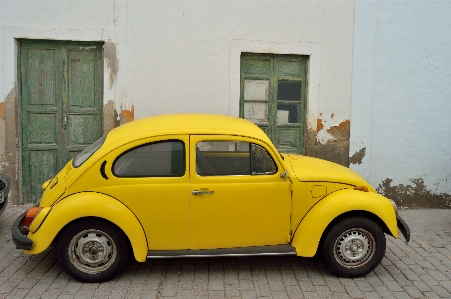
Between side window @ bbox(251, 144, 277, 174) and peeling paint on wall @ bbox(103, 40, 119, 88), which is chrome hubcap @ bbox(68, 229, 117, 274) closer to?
side window @ bbox(251, 144, 277, 174)

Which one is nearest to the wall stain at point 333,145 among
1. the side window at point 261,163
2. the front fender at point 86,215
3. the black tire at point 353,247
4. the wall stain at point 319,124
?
the wall stain at point 319,124

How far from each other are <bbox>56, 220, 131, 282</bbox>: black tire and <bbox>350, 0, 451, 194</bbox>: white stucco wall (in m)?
4.60

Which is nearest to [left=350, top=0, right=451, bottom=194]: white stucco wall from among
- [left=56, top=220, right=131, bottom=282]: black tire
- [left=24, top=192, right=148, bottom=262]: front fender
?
[left=24, top=192, right=148, bottom=262]: front fender

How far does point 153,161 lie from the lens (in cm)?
461

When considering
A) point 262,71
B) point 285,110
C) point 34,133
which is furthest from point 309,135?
point 34,133

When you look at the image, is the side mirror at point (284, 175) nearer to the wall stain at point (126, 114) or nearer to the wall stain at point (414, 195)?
the wall stain at point (126, 114)

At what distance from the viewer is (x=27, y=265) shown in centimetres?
502

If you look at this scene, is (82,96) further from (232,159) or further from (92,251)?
(232,159)

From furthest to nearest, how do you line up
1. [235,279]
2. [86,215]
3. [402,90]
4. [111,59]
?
[402,90] < [111,59] < [235,279] < [86,215]

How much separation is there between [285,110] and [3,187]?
4557mm

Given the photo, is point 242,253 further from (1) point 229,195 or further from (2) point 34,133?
(2) point 34,133

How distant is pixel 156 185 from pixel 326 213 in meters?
1.80

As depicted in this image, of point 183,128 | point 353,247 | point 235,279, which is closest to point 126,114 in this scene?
point 183,128

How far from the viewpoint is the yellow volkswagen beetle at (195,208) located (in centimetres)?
449
